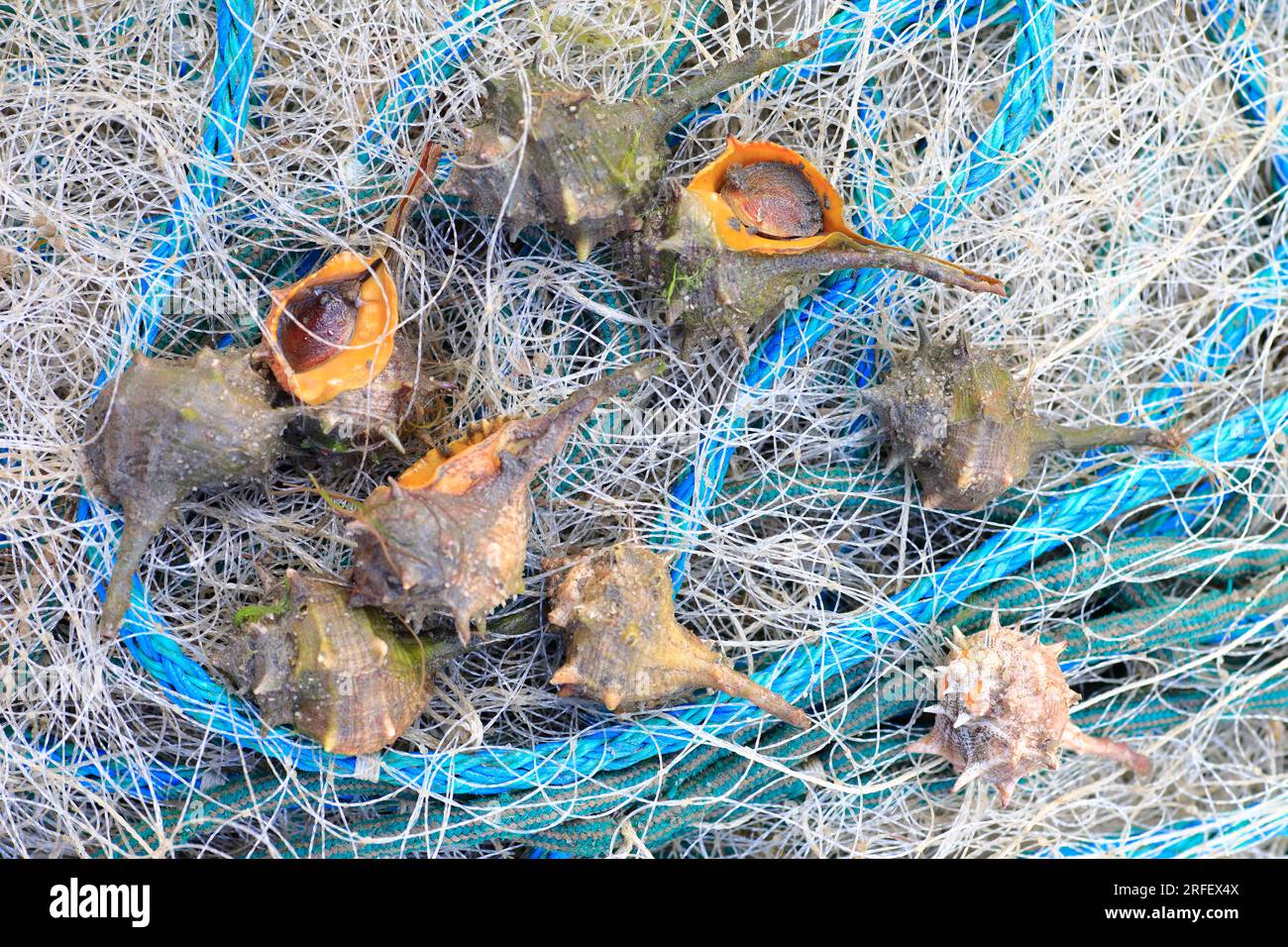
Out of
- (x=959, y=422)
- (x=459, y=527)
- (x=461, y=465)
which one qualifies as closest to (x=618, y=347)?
(x=461, y=465)

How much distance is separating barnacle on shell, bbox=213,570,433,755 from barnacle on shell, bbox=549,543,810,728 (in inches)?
13.1

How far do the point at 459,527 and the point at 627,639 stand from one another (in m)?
0.40

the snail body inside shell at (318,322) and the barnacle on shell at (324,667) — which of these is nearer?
the barnacle on shell at (324,667)

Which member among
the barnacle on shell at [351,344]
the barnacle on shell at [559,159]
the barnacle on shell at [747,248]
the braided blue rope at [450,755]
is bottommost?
the braided blue rope at [450,755]

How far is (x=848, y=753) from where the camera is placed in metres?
2.26

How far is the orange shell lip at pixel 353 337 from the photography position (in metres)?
1.99

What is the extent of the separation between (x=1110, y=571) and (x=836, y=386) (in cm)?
77

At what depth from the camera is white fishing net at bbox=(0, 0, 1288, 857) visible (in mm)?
2123

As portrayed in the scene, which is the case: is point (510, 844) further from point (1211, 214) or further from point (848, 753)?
point (1211, 214)

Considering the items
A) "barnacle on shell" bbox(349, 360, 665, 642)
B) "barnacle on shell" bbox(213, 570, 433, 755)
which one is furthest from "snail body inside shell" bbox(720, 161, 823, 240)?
"barnacle on shell" bbox(213, 570, 433, 755)

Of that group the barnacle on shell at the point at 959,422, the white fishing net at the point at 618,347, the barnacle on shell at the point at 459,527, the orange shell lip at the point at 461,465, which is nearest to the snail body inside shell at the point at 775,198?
the white fishing net at the point at 618,347

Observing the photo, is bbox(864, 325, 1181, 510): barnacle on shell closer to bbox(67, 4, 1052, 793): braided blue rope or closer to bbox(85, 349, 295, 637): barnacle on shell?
bbox(67, 4, 1052, 793): braided blue rope

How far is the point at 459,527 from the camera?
1.86m

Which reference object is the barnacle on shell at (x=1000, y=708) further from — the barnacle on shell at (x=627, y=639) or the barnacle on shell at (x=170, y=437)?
the barnacle on shell at (x=170, y=437)
